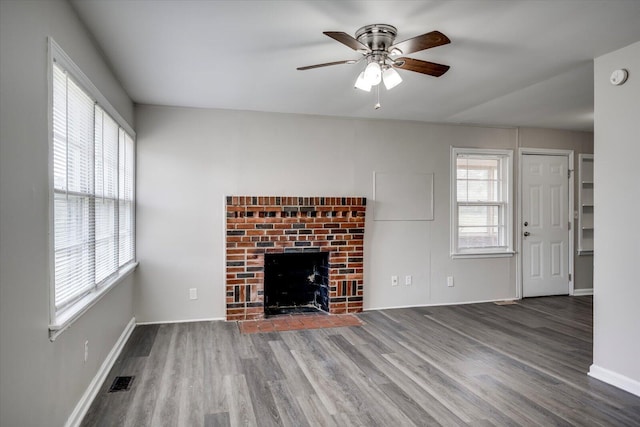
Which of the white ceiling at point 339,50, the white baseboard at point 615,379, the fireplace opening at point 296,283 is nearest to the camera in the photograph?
the white ceiling at point 339,50

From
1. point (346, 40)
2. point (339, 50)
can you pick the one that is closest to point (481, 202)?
point (339, 50)

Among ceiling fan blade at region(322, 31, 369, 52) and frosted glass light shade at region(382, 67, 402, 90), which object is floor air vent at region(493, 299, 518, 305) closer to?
frosted glass light shade at region(382, 67, 402, 90)

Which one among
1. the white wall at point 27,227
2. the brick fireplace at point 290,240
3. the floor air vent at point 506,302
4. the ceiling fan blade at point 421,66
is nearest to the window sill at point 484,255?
the floor air vent at point 506,302

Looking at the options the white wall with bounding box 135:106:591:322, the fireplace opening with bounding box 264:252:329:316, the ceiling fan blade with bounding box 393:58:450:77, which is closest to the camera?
the ceiling fan blade with bounding box 393:58:450:77

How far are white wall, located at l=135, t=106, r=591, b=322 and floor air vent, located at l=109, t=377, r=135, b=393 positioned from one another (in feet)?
5.14

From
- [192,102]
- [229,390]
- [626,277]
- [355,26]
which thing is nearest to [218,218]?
[192,102]

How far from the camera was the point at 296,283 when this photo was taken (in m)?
5.32

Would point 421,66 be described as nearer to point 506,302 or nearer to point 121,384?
point 121,384

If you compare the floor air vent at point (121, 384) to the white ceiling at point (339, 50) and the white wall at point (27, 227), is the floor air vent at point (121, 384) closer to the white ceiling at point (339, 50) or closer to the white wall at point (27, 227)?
the white wall at point (27, 227)

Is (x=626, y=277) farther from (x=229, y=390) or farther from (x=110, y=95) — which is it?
(x=110, y=95)

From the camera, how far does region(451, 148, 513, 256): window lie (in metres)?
5.71

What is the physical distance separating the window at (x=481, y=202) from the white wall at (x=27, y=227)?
460cm

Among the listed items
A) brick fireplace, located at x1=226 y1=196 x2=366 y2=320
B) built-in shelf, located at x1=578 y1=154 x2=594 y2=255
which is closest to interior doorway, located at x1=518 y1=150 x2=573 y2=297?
built-in shelf, located at x1=578 y1=154 x2=594 y2=255

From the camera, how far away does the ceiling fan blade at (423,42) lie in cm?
237
